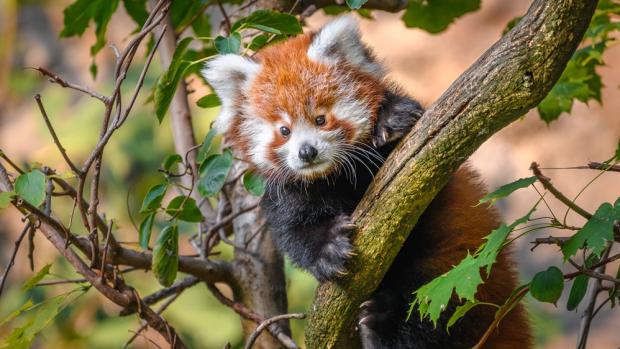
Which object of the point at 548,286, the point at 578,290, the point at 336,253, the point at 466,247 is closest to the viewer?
the point at 548,286

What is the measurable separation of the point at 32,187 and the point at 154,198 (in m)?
0.41

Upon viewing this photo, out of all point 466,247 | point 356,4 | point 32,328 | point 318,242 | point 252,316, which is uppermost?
point 356,4

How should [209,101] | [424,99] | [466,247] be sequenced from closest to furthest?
1. [466,247]
2. [209,101]
3. [424,99]

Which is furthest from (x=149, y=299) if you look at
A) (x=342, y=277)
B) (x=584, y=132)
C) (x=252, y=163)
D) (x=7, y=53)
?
(x=7, y=53)

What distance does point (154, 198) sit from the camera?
7.36ft

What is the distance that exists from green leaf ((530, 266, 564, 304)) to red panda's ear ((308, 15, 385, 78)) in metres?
0.92

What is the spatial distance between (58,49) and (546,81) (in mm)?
7328

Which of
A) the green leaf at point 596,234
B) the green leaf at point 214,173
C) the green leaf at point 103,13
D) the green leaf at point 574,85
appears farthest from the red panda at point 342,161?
the green leaf at point 596,234

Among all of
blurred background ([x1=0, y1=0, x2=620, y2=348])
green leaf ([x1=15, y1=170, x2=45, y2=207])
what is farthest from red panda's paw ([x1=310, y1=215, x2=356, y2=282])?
blurred background ([x1=0, y1=0, x2=620, y2=348])

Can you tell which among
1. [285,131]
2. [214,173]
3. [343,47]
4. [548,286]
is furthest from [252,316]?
[548,286]

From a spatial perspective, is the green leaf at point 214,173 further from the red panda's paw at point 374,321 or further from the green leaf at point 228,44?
the red panda's paw at point 374,321

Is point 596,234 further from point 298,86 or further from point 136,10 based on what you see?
point 136,10

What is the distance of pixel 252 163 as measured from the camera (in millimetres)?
2422

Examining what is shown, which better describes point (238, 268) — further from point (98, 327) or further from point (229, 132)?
point (98, 327)
